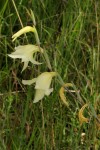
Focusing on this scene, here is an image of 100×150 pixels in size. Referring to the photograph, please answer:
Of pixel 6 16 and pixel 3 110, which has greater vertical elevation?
pixel 6 16

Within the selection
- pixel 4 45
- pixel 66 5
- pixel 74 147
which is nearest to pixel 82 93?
pixel 74 147

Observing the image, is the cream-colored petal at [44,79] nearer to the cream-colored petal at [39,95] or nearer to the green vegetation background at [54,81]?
the cream-colored petal at [39,95]

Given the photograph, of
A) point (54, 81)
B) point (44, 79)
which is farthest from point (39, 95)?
point (54, 81)

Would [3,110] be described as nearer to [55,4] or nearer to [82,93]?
[82,93]

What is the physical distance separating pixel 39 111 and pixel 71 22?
62cm

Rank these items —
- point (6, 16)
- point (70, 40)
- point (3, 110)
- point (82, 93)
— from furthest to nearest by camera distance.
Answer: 1. point (6, 16)
2. point (70, 40)
3. point (82, 93)
4. point (3, 110)

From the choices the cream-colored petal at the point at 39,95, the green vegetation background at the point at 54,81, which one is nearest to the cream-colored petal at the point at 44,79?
the cream-colored petal at the point at 39,95

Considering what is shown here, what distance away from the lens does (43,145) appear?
1685 millimetres

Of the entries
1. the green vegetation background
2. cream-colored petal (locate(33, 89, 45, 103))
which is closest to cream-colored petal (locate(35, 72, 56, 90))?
cream-colored petal (locate(33, 89, 45, 103))

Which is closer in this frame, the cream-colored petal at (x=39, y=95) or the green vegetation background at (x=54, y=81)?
the cream-colored petal at (x=39, y=95)

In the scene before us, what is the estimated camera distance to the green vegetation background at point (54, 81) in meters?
1.75

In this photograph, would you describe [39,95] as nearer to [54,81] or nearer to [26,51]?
[26,51]

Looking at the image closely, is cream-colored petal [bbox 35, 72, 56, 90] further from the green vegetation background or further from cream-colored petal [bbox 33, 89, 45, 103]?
the green vegetation background

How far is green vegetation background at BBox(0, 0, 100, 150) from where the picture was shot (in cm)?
175
